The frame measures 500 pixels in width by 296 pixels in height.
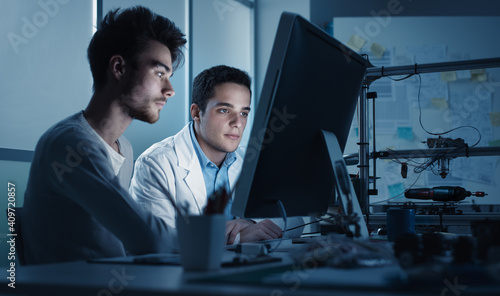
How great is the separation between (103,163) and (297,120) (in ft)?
1.50

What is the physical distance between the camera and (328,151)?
112 cm

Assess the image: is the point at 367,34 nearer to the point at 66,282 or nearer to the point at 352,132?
the point at 352,132

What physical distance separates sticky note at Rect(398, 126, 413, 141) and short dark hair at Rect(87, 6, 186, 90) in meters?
2.17

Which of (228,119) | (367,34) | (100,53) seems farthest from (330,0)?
(100,53)

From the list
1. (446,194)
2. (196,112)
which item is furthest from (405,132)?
(196,112)

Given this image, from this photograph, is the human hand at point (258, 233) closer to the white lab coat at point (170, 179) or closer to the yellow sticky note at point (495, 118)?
the white lab coat at point (170, 179)

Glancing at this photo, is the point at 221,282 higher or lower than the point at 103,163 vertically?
lower

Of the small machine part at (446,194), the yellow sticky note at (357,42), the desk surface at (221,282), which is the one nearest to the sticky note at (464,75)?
the yellow sticky note at (357,42)

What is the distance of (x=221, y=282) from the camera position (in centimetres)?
62

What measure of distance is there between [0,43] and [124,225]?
139 cm

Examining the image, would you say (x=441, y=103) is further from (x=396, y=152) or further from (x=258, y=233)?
(x=258, y=233)

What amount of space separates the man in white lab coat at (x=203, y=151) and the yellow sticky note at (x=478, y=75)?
1788 millimetres

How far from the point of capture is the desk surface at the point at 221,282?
54 centimetres

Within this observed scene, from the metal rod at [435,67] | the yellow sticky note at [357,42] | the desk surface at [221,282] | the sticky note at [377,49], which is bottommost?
the desk surface at [221,282]
